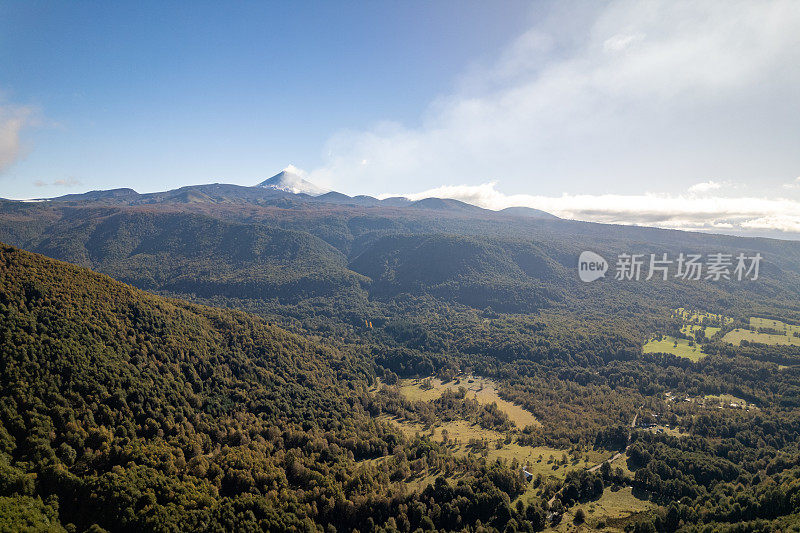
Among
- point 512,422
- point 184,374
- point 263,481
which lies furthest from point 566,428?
point 184,374

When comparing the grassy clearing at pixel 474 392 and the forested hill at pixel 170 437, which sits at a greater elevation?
the forested hill at pixel 170 437

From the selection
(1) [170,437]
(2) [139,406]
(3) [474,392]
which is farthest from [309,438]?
(3) [474,392]

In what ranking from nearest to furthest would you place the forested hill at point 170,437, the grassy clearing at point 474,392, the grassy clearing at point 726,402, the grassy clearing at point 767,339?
the forested hill at point 170,437, the grassy clearing at point 726,402, the grassy clearing at point 474,392, the grassy clearing at point 767,339

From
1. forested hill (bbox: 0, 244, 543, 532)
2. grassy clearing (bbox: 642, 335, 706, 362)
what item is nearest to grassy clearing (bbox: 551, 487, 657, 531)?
forested hill (bbox: 0, 244, 543, 532)

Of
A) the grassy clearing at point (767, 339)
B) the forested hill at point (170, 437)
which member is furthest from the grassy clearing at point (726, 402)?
the forested hill at point (170, 437)

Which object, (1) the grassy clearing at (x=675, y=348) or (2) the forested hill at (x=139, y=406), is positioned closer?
(2) the forested hill at (x=139, y=406)

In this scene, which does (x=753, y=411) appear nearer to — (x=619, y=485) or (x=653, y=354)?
(x=653, y=354)

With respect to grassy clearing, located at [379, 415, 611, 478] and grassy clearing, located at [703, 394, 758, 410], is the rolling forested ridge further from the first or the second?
grassy clearing, located at [703, 394, 758, 410]

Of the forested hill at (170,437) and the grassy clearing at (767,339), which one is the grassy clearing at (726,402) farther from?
the forested hill at (170,437)
